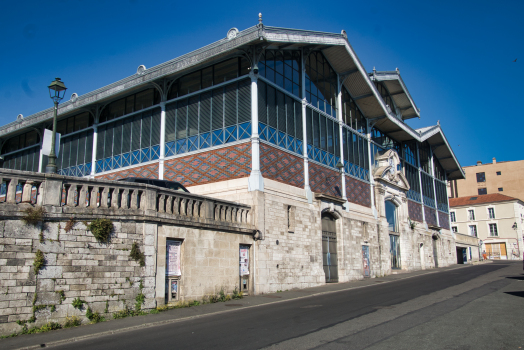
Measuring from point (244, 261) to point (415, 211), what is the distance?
2434cm

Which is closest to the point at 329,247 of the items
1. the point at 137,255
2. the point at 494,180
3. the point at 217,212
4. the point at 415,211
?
the point at 217,212

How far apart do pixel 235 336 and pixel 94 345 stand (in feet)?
8.86

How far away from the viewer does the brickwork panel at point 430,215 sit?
39.2 m

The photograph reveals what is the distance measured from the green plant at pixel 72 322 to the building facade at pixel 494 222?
59.3 m

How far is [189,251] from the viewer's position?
45.0ft

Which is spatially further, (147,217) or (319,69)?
(319,69)

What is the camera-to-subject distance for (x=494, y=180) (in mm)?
72438

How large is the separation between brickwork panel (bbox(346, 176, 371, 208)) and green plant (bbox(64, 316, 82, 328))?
1789 centimetres

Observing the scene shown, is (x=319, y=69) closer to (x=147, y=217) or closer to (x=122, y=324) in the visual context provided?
(x=147, y=217)

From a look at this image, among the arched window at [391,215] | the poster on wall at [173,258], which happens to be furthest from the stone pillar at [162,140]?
the arched window at [391,215]

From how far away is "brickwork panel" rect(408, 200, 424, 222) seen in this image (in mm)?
35469

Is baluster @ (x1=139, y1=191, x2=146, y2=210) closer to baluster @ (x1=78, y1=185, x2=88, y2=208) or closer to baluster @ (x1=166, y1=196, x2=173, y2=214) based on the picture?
baluster @ (x1=166, y1=196, x2=173, y2=214)

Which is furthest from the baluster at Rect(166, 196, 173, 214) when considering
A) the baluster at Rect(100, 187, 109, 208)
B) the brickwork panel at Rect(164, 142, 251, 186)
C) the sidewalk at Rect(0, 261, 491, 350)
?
the brickwork panel at Rect(164, 142, 251, 186)

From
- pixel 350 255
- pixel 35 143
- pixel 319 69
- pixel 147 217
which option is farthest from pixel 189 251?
pixel 35 143
